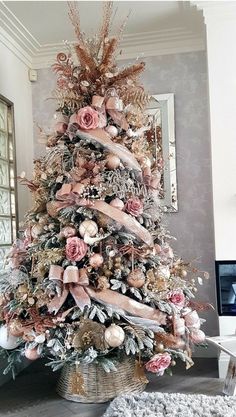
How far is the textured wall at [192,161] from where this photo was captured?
3609mm

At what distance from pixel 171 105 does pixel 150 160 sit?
95 centimetres

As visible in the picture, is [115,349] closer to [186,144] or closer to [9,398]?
[9,398]

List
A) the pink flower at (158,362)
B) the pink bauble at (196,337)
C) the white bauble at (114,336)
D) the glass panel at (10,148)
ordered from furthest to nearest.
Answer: the glass panel at (10,148) < the pink bauble at (196,337) < the pink flower at (158,362) < the white bauble at (114,336)

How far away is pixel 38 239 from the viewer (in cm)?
269

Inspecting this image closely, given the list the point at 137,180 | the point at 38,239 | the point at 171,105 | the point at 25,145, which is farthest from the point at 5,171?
the point at 171,105

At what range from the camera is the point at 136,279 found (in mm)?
2580

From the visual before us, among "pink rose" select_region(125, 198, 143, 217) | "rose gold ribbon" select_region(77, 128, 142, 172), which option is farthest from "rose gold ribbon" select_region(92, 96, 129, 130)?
"pink rose" select_region(125, 198, 143, 217)

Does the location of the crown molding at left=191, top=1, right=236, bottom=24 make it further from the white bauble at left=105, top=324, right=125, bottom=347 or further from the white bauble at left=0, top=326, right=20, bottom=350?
the white bauble at left=0, top=326, right=20, bottom=350

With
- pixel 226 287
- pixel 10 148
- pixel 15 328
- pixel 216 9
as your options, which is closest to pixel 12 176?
pixel 10 148

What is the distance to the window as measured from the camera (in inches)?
131

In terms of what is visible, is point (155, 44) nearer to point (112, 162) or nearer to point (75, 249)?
point (112, 162)

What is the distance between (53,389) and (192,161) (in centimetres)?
205

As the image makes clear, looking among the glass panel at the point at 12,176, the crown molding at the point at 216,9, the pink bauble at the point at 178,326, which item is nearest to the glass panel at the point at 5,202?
the glass panel at the point at 12,176

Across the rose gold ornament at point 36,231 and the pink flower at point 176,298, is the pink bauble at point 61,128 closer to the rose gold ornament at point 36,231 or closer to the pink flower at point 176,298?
the rose gold ornament at point 36,231
